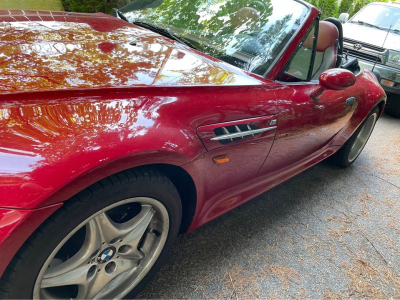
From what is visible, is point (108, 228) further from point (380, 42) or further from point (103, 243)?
point (380, 42)

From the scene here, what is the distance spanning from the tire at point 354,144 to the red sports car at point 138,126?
0.82 m

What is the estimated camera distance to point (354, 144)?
10.1ft

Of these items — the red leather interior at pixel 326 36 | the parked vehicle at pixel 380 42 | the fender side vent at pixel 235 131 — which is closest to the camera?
the fender side vent at pixel 235 131

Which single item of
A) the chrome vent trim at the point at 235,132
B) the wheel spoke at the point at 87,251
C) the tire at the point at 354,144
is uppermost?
the chrome vent trim at the point at 235,132

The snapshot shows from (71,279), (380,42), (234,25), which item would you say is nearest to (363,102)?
(234,25)

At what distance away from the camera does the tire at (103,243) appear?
96 cm

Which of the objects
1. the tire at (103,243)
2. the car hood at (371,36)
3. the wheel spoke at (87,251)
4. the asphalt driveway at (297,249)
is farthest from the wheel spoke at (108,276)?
the car hood at (371,36)

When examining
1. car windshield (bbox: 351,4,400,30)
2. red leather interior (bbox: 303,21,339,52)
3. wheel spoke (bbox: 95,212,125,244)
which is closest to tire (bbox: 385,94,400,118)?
car windshield (bbox: 351,4,400,30)

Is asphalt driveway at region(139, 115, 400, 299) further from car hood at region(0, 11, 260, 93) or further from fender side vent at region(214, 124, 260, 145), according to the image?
car hood at region(0, 11, 260, 93)

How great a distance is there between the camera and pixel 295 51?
1.80m

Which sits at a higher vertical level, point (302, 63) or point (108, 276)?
point (302, 63)

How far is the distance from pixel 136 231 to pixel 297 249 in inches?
44.6

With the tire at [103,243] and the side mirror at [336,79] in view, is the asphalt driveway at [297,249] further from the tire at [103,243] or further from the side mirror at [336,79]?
the side mirror at [336,79]

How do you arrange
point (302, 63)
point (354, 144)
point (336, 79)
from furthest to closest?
point (354, 144)
point (302, 63)
point (336, 79)
